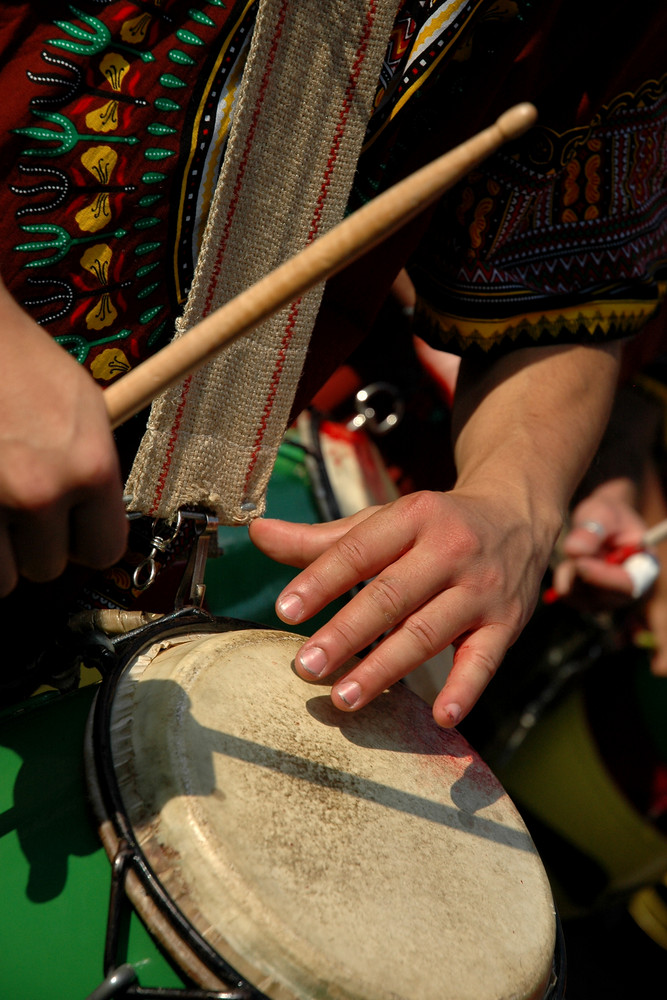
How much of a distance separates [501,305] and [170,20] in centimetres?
45

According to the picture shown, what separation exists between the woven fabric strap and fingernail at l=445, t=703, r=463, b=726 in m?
0.28

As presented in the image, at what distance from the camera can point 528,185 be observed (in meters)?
0.78

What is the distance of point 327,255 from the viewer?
1.19 feet

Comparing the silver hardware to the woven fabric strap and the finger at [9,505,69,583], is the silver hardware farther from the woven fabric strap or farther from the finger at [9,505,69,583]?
the finger at [9,505,69,583]

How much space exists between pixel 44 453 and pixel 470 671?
1.36 feet

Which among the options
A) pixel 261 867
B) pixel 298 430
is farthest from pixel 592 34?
pixel 261 867

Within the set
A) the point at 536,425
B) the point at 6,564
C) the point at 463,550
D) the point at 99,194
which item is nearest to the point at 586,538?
the point at 536,425

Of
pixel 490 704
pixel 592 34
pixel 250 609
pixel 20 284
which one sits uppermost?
pixel 592 34

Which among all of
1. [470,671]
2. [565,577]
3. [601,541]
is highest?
[470,671]

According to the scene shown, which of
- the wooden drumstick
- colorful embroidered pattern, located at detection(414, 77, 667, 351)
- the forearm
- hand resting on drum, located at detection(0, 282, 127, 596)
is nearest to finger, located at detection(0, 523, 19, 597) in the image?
hand resting on drum, located at detection(0, 282, 127, 596)

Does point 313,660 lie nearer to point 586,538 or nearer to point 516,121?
point 516,121

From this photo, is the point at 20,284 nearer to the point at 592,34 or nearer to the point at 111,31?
the point at 111,31

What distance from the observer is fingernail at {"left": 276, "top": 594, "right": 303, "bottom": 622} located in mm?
587

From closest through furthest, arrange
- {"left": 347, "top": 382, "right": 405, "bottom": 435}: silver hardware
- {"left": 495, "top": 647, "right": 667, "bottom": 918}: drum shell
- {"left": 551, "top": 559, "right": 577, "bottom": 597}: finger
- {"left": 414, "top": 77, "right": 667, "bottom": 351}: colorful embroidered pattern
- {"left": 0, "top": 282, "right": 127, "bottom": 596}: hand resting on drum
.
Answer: {"left": 0, "top": 282, "right": 127, "bottom": 596}: hand resting on drum
{"left": 414, "top": 77, "right": 667, "bottom": 351}: colorful embroidered pattern
{"left": 347, "top": 382, "right": 405, "bottom": 435}: silver hardware
{"left": 495, "top": 647, "right": 667, "bottom": 918}: drum shell
{"left": 551, "top": 559, "right": 577, "bottom": 597}: finger
